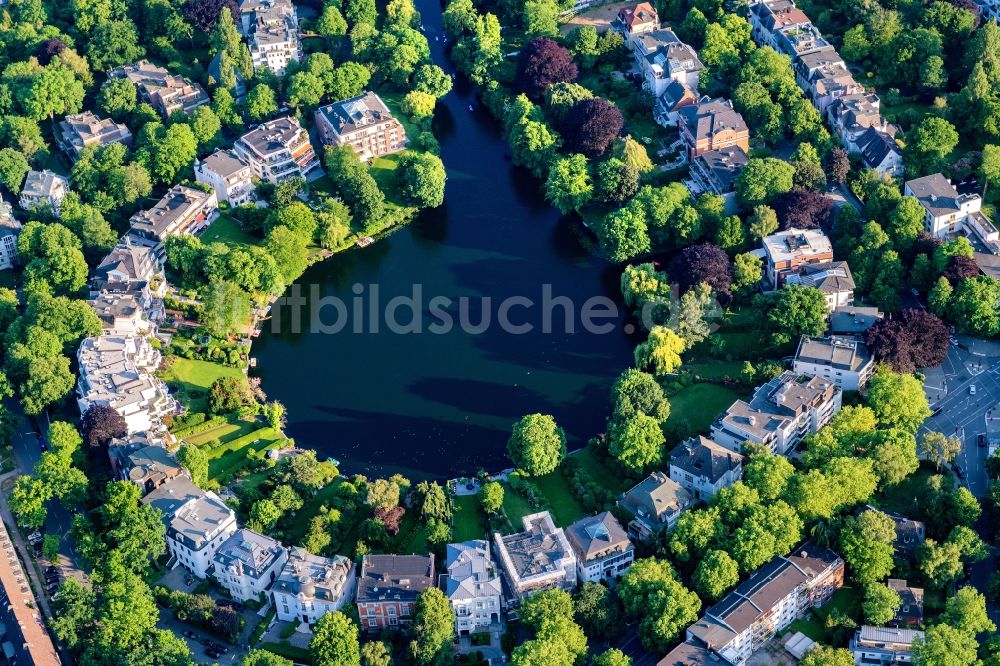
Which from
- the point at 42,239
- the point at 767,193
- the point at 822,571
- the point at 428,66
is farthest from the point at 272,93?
the point at 822,571

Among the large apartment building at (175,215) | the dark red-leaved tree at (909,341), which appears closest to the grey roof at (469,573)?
the dark red-leaved tree at (909,341)

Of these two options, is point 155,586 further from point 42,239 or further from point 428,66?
point 428,66

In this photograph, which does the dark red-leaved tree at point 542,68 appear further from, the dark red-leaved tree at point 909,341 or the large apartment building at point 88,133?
the dark red-leaved tree at point 909,341

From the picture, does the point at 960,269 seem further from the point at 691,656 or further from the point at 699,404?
the point at 691,656

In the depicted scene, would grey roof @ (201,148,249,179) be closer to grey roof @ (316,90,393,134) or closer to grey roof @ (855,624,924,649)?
grey roof @ (316,90,393,134)

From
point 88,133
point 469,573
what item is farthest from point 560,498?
point 88,133
